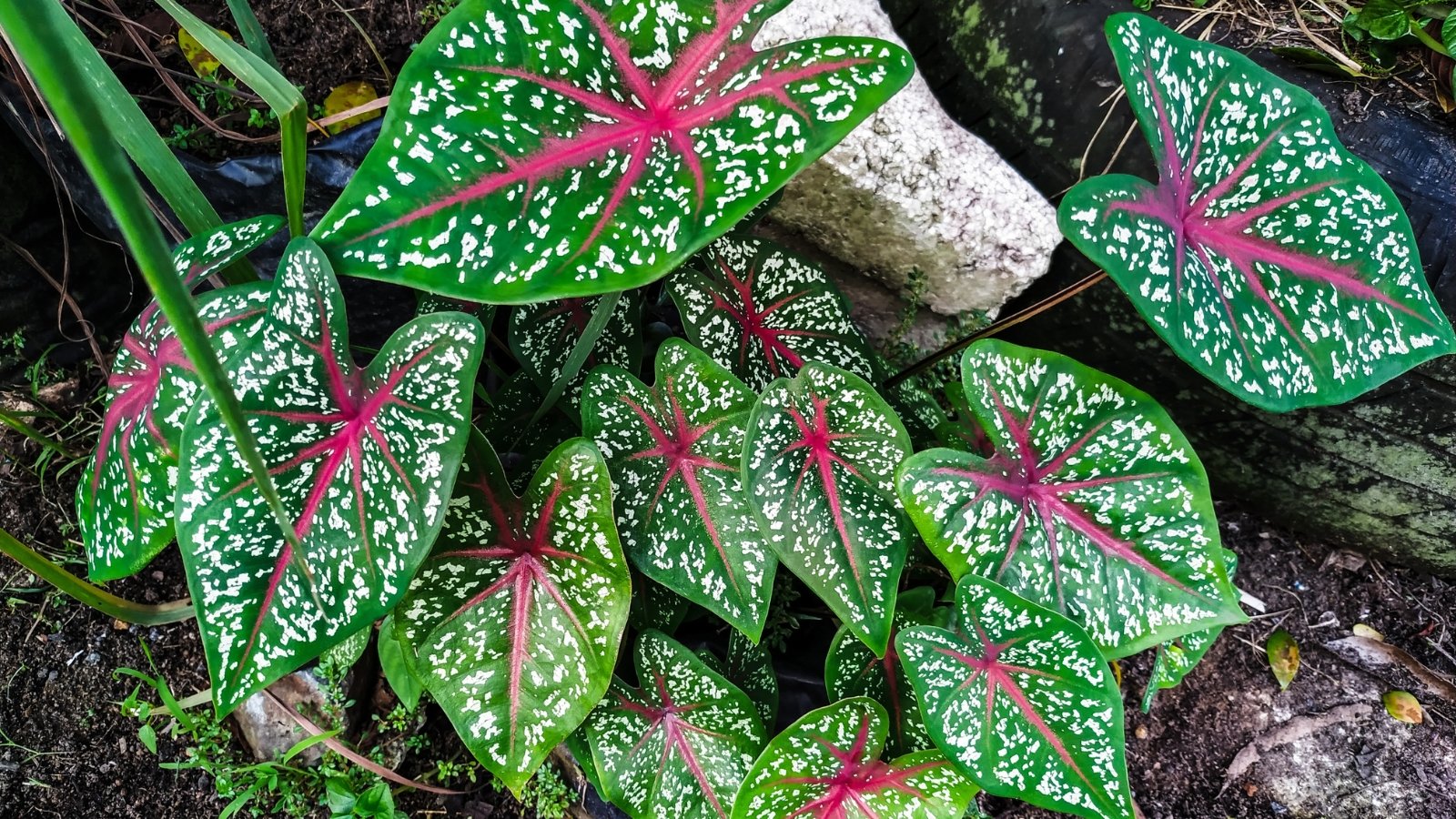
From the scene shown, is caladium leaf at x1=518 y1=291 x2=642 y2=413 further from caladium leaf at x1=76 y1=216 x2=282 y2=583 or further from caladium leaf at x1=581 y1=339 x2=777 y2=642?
caladium leaf at x1=76 y1=216 x2=282 y2=583

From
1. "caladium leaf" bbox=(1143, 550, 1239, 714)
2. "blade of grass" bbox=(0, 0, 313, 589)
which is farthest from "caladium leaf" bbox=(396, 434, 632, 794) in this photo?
"caladium leaf" bbox=(1143, 550, 1239, 714)

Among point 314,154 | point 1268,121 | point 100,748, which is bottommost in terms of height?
point 100,748

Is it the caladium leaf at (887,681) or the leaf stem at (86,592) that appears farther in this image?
the caladium leaf at (887,681)

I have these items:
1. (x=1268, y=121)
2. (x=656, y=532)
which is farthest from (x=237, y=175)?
(x=1268, y=121)

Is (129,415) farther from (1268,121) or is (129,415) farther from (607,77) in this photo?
(1268,121)

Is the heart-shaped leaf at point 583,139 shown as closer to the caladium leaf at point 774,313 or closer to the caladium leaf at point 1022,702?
the caladium leaf at point 774,313

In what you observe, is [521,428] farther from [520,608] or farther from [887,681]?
[887,681]

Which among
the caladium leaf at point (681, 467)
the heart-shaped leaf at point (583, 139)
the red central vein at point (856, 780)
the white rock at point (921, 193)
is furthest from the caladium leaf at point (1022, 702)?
the white rock at point (921, 193)
